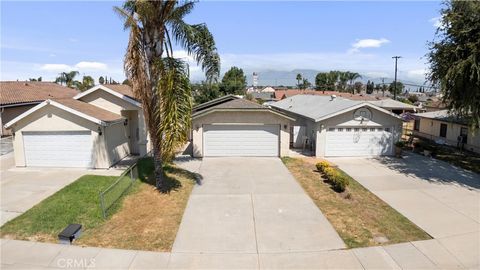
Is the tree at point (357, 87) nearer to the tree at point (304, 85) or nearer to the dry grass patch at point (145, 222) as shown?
the tree at point (304, 85)

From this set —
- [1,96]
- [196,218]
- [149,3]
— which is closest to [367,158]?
[196,218]

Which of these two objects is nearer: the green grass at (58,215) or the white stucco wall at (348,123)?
the green grass at (58,215)

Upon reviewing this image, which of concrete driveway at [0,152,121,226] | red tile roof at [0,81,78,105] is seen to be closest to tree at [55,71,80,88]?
red tile roof at [0,81,78,105]

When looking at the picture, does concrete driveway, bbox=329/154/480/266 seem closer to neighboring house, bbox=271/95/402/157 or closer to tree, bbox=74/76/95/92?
neighboring house, bbox=271/95/402/157

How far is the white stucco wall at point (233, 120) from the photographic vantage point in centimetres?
1861

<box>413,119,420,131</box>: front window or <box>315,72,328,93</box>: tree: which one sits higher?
<box>315,72,328,93</box>: tree

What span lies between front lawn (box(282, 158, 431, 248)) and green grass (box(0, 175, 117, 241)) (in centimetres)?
748

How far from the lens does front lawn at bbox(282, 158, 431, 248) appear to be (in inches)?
350

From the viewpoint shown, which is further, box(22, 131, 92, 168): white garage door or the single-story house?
the single-story house

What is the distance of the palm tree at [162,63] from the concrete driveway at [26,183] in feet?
14.6

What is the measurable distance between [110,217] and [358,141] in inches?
589

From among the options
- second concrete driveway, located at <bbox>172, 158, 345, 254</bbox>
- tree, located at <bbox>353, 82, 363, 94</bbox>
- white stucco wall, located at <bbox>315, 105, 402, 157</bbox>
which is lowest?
second concrete driveway, located at <bbox>172, 158, 345, 254</bbox>

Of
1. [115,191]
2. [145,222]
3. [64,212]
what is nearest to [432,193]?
[145,222]

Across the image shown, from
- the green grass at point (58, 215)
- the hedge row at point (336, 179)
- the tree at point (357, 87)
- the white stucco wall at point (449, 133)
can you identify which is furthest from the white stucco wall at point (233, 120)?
the tree at point (357, 87)
